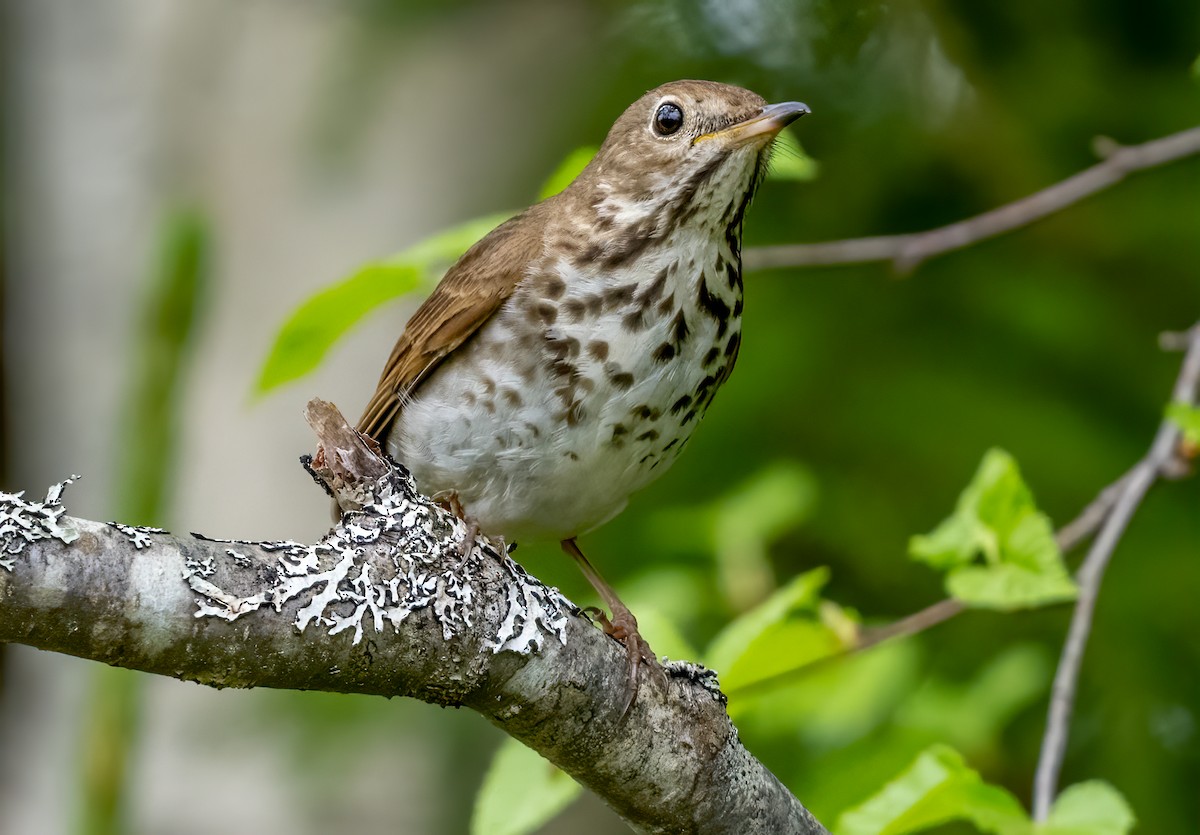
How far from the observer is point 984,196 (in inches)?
161

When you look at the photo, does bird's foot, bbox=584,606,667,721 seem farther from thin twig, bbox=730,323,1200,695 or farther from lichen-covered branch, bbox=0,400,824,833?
thin twig, bbox=730,323,1200,695

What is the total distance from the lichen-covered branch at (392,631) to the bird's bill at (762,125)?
3.44 feet

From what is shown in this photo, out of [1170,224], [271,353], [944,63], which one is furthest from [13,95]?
[1170,224]

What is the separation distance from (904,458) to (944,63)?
4.02 ft

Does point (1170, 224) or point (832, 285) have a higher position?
point (832, 285)

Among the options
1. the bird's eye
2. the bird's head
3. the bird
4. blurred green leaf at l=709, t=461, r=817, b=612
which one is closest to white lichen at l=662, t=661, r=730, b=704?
the bird

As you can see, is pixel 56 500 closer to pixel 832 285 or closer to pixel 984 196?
pixel 832 285

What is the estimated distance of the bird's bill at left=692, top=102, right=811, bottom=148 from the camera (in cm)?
259

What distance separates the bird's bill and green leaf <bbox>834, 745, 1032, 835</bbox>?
117 cm

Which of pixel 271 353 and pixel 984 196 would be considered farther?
pixel 984 196

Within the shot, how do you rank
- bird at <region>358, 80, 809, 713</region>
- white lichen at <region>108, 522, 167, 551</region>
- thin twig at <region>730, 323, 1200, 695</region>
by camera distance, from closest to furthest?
white lichen at <region>108, 522, 167, 551</region> → bird at <region>358, 80, 809, 713</region> → thin twig at <region>730, 323, 1200, 695</region>

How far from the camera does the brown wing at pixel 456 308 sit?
2715mm

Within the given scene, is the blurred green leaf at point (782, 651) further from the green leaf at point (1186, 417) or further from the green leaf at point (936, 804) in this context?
the green leaf at point (1186, 417)

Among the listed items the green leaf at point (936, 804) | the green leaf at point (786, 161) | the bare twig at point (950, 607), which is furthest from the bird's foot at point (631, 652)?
the green leaf at point (786, 161)
